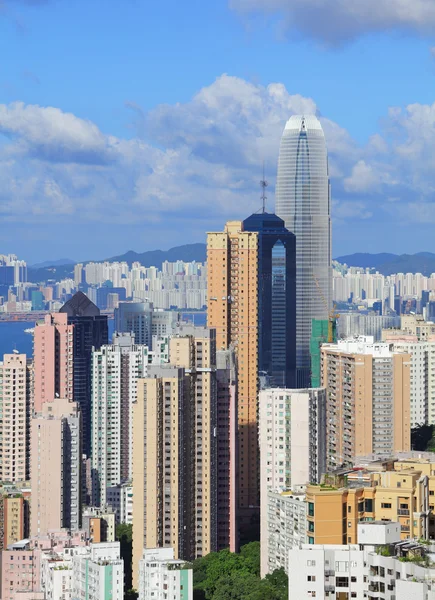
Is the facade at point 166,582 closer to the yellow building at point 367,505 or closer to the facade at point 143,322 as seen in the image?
the yellow building at point 367,505

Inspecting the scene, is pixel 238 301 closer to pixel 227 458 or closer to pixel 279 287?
pixel 227 458

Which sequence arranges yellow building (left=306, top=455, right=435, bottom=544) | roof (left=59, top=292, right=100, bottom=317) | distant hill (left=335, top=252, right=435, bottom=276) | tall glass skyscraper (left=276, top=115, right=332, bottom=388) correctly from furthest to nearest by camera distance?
distant hill (left=335, top=252, right=435, bottom=276) → tall glass skyscraper (left=276, top=115, right=332, bottom=388) → roof (left=59, top=292, right=100, bottom=317) → yellow building (left=306, top=455, right=435, bottom=544)

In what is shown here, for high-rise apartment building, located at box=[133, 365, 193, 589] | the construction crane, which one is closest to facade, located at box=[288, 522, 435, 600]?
high-rise apartment building, located at box=[133, 365, 193, 589]

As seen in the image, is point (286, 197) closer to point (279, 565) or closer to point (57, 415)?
point (57, 415)

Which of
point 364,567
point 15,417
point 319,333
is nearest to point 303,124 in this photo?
point 319,333

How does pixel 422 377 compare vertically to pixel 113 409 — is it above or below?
above

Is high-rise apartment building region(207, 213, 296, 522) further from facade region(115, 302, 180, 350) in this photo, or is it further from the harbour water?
the harbour water
